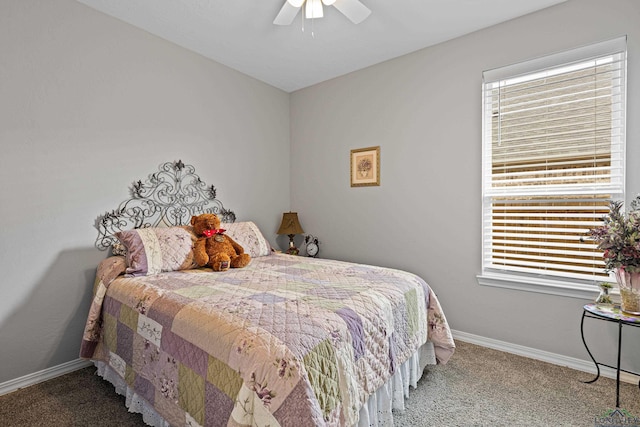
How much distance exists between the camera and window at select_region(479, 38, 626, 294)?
83.0 inches

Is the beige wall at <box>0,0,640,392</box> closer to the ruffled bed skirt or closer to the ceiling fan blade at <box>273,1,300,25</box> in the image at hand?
the ruffled bed skirt

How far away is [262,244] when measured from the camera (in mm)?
2961

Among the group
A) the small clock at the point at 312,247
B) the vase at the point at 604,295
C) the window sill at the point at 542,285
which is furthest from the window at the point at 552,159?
the small clock at the point at 312,247

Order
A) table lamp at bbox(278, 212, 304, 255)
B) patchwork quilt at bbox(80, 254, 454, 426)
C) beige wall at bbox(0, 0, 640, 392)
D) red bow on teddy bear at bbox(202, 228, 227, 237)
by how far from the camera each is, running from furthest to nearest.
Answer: table lamp at bbox(278, 212, 304, 255)
red bow on teddy bear at bbox(202, 228, 227, 237)
beige wall at bbox(0, 0, 640, 392)
patchwork quilt at bbox(80, 254, 454, 426)

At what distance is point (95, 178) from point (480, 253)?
311 centimetres

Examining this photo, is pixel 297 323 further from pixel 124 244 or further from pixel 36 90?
pixel 36 90

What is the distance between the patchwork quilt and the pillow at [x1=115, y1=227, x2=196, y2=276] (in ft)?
0.27

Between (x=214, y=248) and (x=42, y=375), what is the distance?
1.38 meters

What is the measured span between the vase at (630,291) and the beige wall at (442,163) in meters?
0.48

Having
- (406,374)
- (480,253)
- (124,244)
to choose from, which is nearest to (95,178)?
(124,244)

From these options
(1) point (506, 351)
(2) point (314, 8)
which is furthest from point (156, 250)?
(1) point (506, 351)

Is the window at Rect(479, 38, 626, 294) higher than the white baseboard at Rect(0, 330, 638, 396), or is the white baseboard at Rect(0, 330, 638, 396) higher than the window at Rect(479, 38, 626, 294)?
the window at Rect(479, 38, 626, 294)

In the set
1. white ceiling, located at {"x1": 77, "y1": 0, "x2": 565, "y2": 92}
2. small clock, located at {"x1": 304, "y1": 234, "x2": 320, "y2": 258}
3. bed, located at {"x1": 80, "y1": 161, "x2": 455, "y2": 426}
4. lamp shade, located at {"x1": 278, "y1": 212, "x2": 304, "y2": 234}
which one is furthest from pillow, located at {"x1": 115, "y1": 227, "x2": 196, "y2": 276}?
white ceiling, located at {"x1": 77, "y1": 0, "x2": 565, "y2": 92}

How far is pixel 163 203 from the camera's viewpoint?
272 centimetres
